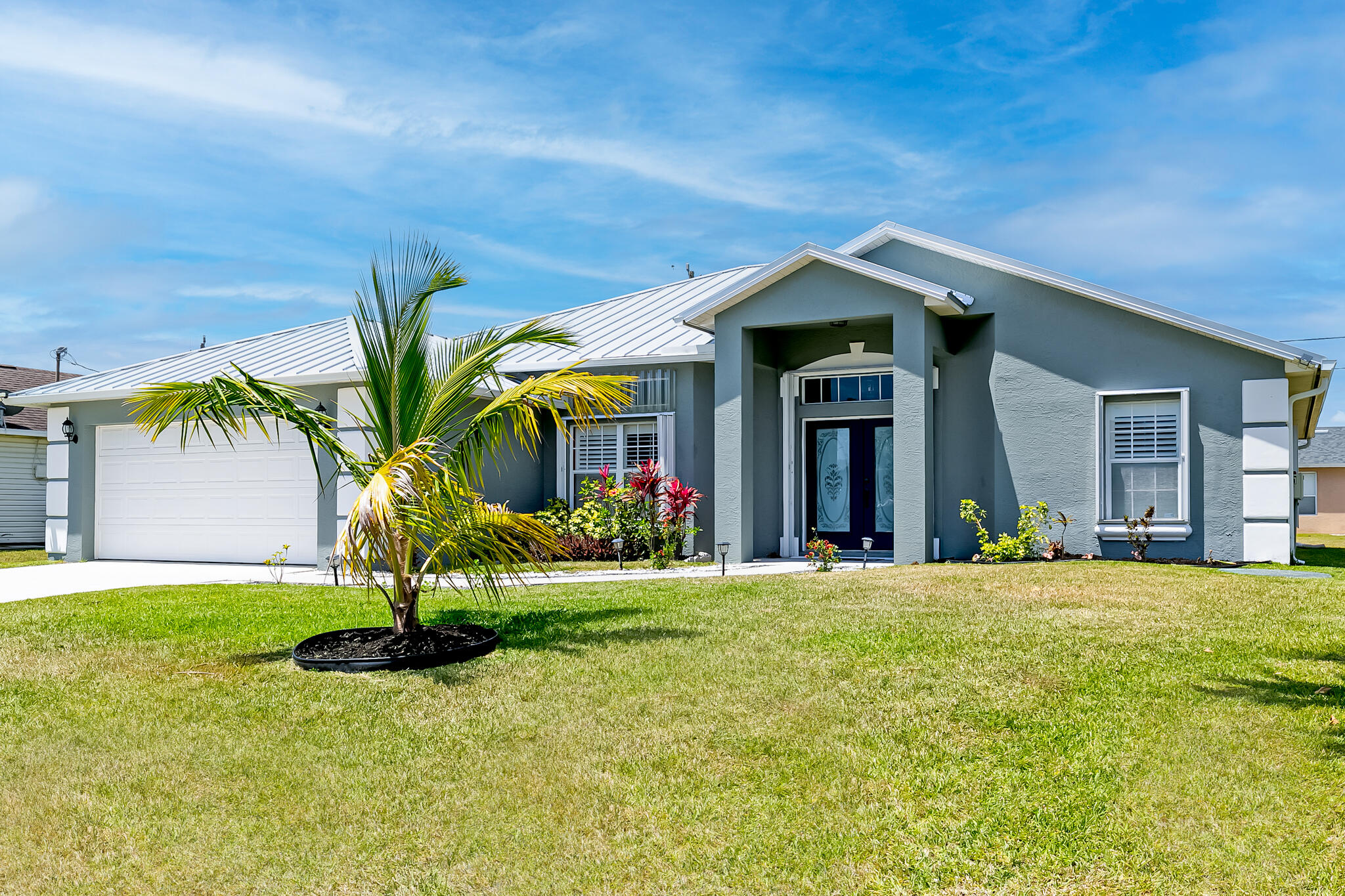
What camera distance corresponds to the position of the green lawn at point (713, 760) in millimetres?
4090

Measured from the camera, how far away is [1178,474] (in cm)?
1309

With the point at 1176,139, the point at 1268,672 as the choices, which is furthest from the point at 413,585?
the point at 1176,139

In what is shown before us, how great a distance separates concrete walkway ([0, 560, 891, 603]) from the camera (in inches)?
497

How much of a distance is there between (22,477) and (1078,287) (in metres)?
22.3

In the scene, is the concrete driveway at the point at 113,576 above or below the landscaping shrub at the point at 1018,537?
below

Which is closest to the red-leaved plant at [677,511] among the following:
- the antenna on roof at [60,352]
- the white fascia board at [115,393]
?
the white fascia board at [115,393]

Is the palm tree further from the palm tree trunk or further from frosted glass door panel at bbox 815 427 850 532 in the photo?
frosted glass door panel at bbox 815 427 850 532

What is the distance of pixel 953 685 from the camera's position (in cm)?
628

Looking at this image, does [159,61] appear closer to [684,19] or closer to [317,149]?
[317,149]

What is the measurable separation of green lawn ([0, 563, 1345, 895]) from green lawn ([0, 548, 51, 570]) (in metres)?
9.64

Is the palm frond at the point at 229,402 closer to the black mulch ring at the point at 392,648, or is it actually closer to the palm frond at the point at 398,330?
the palm frond at the point at 398,330

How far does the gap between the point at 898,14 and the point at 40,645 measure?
12.3 m

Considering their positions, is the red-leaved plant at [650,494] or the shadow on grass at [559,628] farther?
the red-leaved plant at [650,494]

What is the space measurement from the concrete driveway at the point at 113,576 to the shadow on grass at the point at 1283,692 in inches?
445
